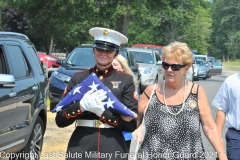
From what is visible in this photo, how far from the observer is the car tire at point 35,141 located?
20.8 feet

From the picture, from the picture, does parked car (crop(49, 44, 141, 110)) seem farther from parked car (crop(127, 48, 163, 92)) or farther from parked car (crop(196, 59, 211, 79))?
parked car (crop(196, 59, 211, 79))

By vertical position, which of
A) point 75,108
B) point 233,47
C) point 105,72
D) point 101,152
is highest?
point 105,72

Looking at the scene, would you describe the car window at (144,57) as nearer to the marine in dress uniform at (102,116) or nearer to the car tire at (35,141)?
the car tire at (35,141)

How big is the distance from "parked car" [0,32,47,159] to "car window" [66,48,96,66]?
5.29 m

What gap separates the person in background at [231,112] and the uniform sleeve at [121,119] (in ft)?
4.14

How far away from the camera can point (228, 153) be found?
459 centimetres

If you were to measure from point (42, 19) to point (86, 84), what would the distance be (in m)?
27.3

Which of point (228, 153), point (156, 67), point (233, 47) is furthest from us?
point (233, 47)

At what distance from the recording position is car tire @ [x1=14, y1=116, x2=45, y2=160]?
6336 millimetres

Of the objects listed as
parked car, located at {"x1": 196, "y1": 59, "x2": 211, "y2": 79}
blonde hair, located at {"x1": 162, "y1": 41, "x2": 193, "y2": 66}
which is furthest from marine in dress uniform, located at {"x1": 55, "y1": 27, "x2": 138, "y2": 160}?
parked car, located at {"x1": 196, "y1": 59, "x2": 211, "y2": 79}

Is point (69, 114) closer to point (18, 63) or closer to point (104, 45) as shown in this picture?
point (104, 45)

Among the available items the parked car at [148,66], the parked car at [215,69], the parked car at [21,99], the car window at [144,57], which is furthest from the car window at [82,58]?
the parked car at [215,69]

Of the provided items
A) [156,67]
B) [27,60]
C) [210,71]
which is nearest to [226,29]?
[210,71]

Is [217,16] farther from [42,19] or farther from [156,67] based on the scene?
[156,67]
